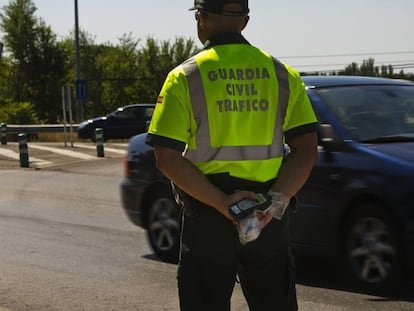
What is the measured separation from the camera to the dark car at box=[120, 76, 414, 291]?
21.4ft

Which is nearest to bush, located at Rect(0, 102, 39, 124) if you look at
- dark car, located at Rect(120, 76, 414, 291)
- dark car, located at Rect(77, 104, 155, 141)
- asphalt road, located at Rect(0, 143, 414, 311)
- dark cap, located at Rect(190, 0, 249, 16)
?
dark car, located at Rect(77, 104, 155, 141)

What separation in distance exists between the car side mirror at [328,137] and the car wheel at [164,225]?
57.3 inches

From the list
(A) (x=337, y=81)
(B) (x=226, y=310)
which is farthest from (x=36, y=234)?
(B) (x=226, y=310)

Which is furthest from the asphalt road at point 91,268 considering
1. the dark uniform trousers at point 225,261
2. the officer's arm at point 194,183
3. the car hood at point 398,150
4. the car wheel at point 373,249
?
the officer's arm at point 194,183

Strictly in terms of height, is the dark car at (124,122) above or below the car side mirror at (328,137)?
below

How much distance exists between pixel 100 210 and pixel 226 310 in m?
9.21

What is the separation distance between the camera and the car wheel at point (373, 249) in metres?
6.54

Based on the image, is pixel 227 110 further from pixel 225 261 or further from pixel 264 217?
pixel 225 261

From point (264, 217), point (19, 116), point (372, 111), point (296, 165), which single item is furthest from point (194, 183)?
point (19, 116)

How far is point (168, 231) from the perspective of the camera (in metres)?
8.13

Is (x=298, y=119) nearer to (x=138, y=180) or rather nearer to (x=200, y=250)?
(x=200, y=250)

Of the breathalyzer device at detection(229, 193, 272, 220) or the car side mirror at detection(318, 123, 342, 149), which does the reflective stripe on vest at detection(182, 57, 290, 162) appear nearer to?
the breathalyzer device at detection(229, 193, 272, 220)

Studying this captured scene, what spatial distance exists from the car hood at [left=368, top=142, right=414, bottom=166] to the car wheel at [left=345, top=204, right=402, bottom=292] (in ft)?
1.25

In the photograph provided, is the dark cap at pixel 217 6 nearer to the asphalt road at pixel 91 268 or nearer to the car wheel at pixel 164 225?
the asphalt road at pixel 91 268
